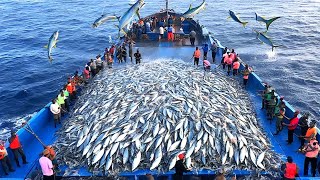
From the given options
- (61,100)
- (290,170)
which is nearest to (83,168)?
(61,100)

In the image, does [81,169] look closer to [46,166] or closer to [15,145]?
[46,166]

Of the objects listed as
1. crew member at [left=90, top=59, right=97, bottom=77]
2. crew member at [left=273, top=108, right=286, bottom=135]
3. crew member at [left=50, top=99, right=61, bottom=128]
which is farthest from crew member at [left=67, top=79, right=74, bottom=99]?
crew member at [left=273, top=108, right=286, bottom=135]

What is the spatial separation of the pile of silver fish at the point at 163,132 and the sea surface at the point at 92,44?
375 inches

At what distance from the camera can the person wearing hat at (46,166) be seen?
9.28m

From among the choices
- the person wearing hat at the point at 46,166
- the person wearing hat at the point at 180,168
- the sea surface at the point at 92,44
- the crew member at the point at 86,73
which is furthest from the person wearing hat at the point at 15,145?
the sea surface at the point at 92,44

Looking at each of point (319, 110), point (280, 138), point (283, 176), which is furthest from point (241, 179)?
point (319, 110)

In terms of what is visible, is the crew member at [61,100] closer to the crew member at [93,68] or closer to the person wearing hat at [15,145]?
the person wearing hat at [15,145]

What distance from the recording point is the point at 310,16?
1918 inches

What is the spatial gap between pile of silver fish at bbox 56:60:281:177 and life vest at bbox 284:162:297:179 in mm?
1064

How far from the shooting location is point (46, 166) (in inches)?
367

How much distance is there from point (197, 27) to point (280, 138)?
18.0 meters

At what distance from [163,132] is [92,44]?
2848 cm

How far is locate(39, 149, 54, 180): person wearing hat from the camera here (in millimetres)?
9281

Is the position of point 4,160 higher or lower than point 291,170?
lower
